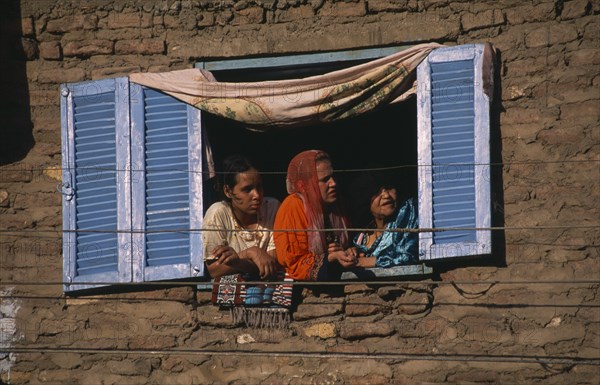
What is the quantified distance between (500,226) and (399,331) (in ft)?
2.92

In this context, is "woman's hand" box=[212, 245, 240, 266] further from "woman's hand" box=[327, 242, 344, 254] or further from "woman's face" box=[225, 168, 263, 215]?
"woman's hand" box=[327, 242, 344, 254]

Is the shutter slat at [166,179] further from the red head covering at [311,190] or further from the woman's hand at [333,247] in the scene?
the woman's hand at [333,247]

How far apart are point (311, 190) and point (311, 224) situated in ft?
0.89

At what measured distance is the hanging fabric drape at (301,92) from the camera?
978 cm

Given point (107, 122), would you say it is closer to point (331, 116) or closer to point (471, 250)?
point (331, 116)

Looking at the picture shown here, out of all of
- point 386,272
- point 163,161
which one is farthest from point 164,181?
point 386,272

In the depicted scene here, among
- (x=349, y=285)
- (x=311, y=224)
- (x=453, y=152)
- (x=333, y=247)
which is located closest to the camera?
(x=453, y=152)

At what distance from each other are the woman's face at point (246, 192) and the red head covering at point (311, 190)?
0.70ft

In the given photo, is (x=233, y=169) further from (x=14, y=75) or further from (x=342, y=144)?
(x=14, y=75)

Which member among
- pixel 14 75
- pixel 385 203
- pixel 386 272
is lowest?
pixel 386 272

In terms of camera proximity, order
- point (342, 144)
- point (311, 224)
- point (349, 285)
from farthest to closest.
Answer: point (342, 144), point (311, 224), point (349, 285)

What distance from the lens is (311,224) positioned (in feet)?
33.0

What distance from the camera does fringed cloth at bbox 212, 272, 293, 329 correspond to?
9844 millimetres

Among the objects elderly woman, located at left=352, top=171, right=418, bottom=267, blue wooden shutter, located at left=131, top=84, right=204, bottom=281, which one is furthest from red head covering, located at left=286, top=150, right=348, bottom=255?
blue wooden shutter, located at left=131, top=84, right=204, bottom=281
